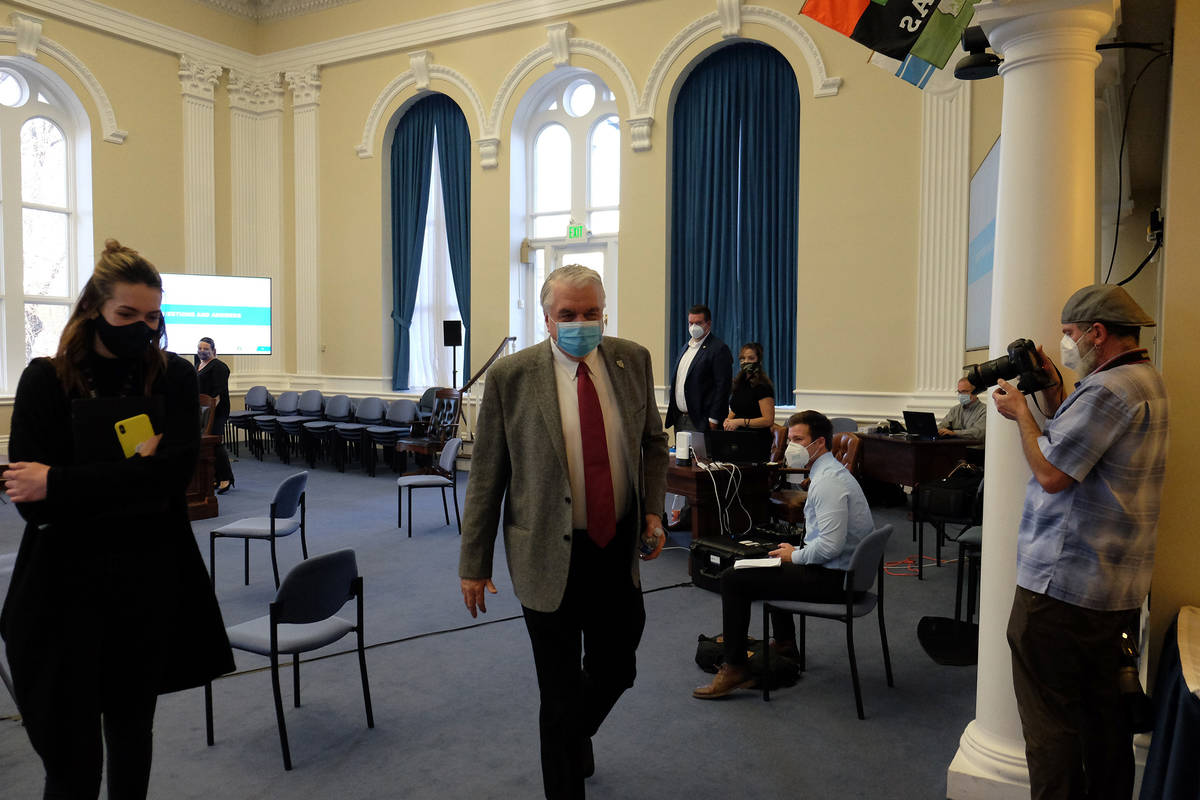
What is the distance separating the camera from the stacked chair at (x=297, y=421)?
10.3 m

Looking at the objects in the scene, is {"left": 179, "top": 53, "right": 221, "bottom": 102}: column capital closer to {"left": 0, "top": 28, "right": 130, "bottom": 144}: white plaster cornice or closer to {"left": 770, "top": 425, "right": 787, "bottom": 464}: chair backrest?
{"left": 0, "top": 28, "right": 130, "bottom": 144}: white plaster cornice

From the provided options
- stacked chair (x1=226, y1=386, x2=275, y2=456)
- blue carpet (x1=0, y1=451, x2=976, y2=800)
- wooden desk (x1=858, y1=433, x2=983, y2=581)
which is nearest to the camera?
blue carpet (x1=0, y1=451, x2=976, y2=800)

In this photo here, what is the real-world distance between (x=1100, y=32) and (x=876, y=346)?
5784mm

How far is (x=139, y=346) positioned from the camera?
1.92 m

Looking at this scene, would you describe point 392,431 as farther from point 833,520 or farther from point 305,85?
point 833,520

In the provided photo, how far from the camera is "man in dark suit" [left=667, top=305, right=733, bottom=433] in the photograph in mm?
5945

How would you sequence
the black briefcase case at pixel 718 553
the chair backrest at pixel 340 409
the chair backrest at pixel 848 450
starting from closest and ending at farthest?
1. the black briefcase case at pixel 718 553
2. the chair backrest at pixel 848 450
3. the chair backrest at pixel 340 409

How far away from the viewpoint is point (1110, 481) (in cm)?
201

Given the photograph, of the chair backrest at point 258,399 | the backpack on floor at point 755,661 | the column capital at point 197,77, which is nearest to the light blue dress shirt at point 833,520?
the backpack on floor at point 755,661

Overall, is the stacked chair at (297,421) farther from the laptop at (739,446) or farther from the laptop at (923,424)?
the laptop at (923,424)

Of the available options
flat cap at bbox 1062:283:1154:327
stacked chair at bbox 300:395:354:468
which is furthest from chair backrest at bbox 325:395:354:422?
flat cap at bbox 1062:283:1154:327

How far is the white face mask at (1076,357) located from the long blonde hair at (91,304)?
7.05 feet

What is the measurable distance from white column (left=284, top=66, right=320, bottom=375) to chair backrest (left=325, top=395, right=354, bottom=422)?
1255 mm

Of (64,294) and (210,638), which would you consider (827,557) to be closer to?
(210,638)
